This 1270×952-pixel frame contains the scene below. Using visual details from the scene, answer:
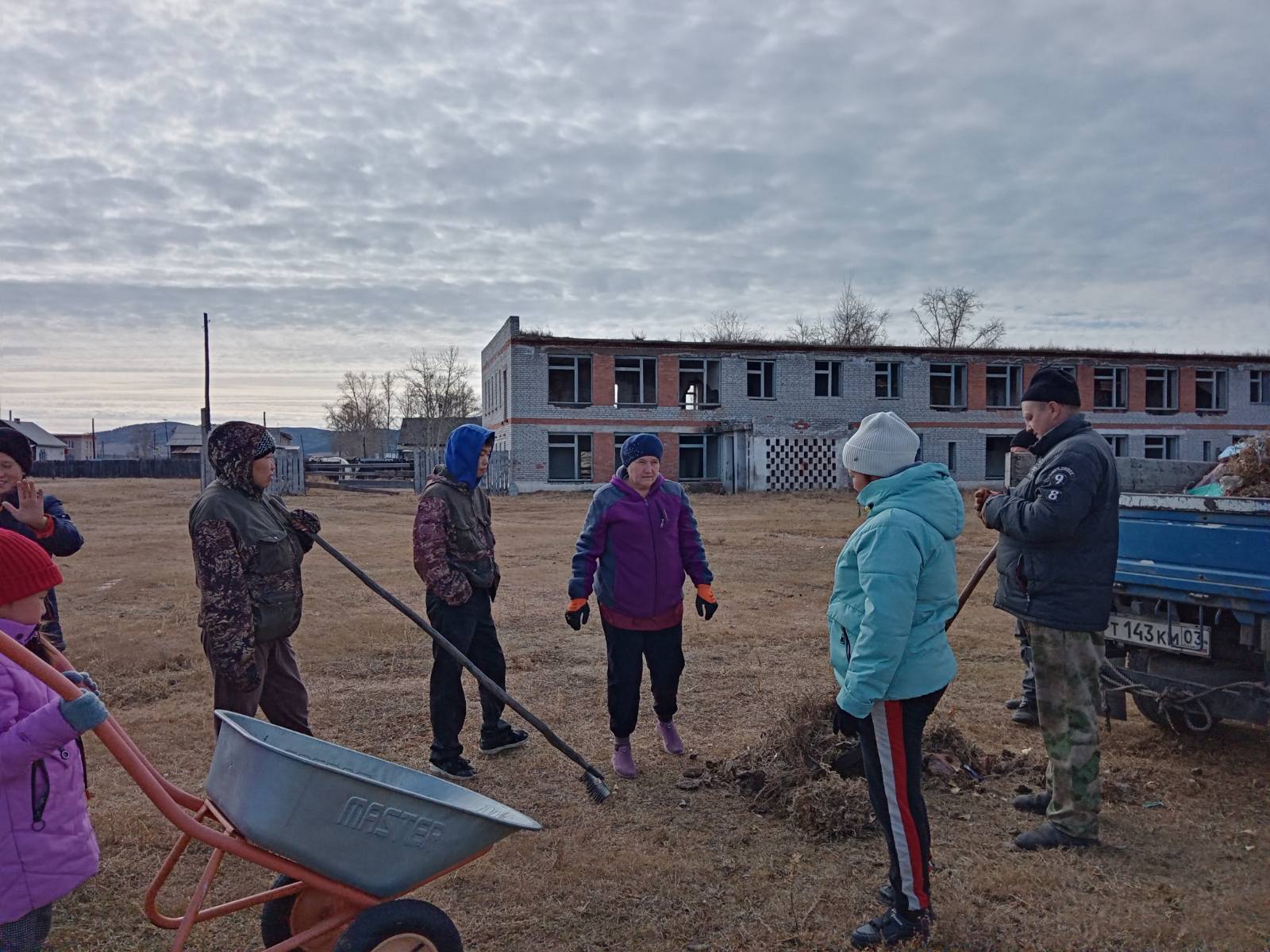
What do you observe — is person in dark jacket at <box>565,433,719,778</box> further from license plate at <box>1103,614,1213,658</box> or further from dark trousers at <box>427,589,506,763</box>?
license plate at <box>1103,614,1213,658</box>

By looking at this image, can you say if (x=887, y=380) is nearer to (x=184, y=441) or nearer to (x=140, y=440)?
(x=184, y=441)

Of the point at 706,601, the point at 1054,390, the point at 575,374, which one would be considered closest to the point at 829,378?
the point at 575,374

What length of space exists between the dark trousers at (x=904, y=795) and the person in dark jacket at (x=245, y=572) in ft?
7.93

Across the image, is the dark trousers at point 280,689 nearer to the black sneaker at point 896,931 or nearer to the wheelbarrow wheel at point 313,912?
the wheelbarrow wheel at point 313,912

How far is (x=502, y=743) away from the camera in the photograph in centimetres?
519

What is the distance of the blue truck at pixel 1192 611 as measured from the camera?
14.5ft

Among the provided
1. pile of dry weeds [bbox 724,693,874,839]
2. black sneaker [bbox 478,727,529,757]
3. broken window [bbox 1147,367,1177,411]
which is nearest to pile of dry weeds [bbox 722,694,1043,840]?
pile of dry weeds [bbox 724,693,874,839]

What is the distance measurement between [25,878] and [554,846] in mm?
2096

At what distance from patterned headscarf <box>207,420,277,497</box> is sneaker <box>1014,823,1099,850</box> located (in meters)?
3.55

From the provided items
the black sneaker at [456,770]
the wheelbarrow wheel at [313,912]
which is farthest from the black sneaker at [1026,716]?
the wheelbarrow wheel at [313,912]

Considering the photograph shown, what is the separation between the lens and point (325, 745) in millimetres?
2939

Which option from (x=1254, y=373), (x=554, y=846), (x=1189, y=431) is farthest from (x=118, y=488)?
(x=1254, y=373)

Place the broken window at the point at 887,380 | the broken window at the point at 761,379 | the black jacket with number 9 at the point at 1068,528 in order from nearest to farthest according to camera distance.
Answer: the black jacket with number 9 at the point at 1068,528, the broken window at the point at 761,379, the broken window at the point at 887,380

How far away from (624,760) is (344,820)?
2.59m
